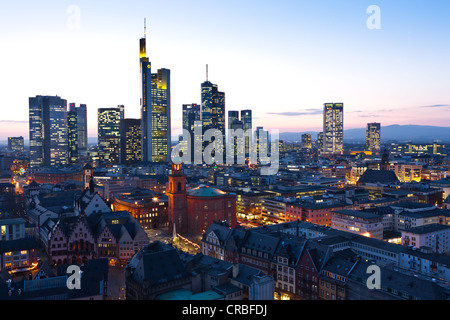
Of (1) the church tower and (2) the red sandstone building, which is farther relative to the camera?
(2) the red sandstone building

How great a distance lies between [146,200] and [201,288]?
76.8 meters

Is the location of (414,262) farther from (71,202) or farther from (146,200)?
(71,202)

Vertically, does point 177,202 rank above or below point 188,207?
above

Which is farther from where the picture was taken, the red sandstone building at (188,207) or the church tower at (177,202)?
the red sandstone building at (188,207)

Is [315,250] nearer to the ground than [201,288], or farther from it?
farther from it

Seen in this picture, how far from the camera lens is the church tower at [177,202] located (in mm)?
116131

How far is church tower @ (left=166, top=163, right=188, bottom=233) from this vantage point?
11613 centimetres

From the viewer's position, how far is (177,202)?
117 m

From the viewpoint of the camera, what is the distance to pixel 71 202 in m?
132

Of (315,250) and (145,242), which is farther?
(145,242)

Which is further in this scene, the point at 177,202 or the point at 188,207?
the point at 188,207
